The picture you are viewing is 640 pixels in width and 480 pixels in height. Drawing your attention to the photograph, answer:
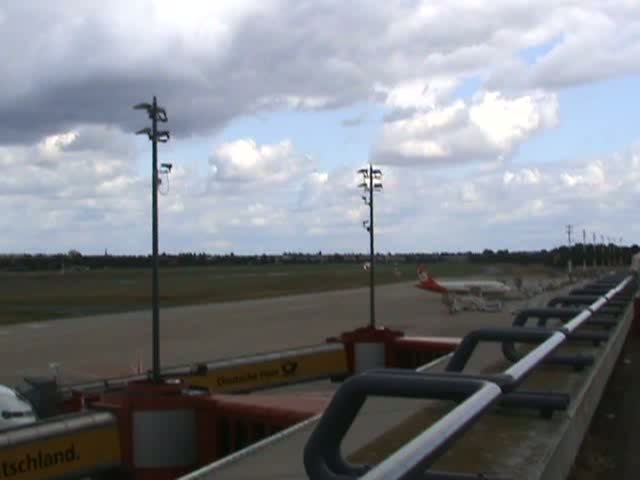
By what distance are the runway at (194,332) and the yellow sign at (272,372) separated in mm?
10790

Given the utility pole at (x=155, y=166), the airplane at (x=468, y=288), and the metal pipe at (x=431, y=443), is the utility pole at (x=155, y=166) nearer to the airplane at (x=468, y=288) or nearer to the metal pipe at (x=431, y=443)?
the metal pipe at (x=431, y=443)

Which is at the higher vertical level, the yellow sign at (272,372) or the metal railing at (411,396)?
the metal railing at (411,396)

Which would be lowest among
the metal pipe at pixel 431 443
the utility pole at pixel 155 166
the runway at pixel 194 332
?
the runway at pixel 194 332

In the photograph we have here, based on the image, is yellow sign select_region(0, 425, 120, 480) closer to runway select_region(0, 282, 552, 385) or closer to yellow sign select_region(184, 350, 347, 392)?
yellow sign select_region(184, 350, 347, 392)

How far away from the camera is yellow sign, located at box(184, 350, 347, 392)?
61.6 ft

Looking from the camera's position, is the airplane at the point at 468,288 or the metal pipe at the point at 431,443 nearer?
the metal pipe at the point at 431,443

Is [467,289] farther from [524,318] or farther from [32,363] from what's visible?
[524,318]

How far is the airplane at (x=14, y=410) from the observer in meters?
15.5

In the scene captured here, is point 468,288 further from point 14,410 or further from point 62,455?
point 62,455

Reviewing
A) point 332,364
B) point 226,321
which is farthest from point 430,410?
point 226,321

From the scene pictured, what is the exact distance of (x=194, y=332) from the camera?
164 ft

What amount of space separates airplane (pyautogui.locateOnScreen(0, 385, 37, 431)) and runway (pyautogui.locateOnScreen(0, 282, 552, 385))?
43.7 ft

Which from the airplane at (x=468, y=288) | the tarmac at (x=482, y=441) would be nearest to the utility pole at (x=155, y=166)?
the tarmac at (x=482, y=441)

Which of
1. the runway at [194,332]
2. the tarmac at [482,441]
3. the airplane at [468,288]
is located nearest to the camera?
the tarmac at [482,441]
